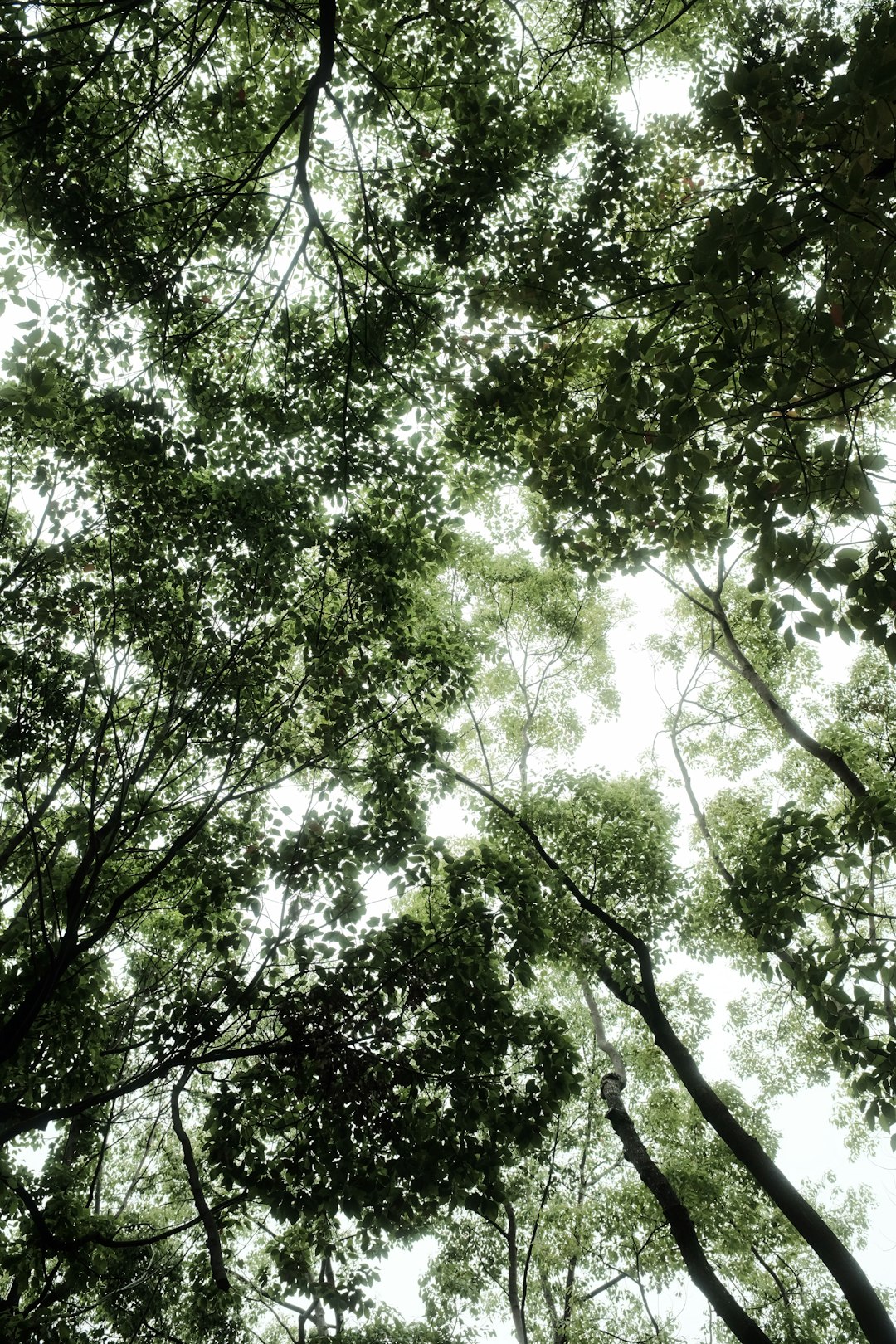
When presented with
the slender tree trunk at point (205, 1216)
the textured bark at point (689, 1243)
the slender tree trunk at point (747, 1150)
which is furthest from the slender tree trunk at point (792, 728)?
the slender tree trunk at point (205, 1216)

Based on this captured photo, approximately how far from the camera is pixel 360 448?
6.42m

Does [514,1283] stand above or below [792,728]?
below

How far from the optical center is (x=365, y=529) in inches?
252

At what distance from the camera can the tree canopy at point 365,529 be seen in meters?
3.04

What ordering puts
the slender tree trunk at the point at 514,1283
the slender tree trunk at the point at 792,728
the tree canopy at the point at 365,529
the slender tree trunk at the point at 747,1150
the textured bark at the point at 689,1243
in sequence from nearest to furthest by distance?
the tree canopy at the point at 365,529, the slender tree trunk at the point at 747,1150, the textured bark at the point at 689,1243, the slender tree trunk at the point at 514,1283, the slender tree trunk at the point at 792,728

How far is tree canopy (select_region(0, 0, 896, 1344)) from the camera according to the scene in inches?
120

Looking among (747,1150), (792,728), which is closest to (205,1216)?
(747,1150)

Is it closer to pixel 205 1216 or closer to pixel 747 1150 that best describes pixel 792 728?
pixel 747 1150

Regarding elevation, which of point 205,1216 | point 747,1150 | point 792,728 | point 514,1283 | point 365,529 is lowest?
point 205,1216

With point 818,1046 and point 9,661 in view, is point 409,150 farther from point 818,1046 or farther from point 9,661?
point 818,1046

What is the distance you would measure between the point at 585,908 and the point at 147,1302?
625 cm

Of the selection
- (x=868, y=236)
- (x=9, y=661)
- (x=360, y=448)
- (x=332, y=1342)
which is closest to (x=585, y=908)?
(x=332, y=1342)

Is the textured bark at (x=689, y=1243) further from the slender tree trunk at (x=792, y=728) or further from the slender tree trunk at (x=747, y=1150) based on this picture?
the slender tree trunk at (x=792, y=728)

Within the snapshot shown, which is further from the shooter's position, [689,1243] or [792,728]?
[792,728]
